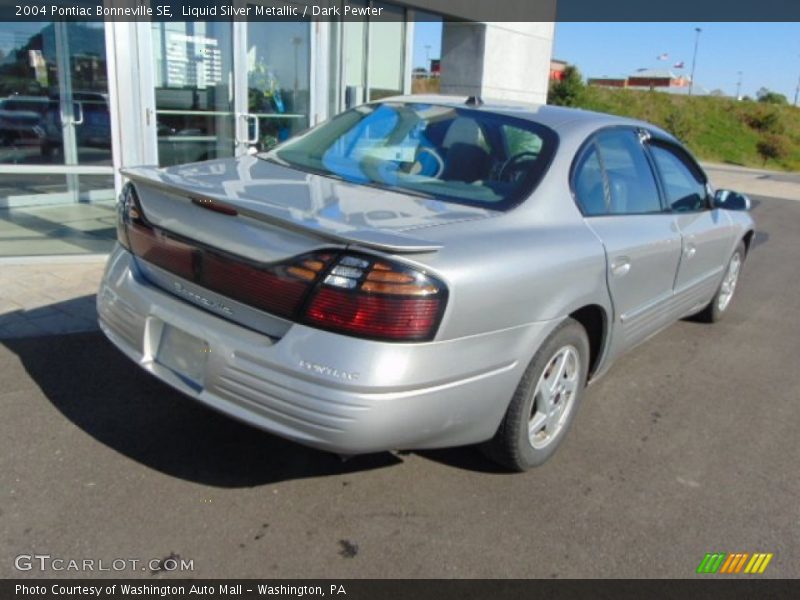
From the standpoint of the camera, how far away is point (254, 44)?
7.41m

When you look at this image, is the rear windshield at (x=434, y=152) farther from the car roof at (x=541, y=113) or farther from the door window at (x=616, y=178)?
the door window at (x=616, y=178)

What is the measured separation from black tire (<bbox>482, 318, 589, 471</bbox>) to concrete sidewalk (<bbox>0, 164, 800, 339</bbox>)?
9.50 feet

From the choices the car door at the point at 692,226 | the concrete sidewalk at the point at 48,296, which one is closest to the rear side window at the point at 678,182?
the car door at the point at 692,226

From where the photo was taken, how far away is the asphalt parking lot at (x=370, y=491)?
8.12 ft

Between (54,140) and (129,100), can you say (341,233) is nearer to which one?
(129,100)

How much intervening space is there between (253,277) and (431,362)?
70 centimetres

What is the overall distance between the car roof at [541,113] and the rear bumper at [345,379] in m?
1.18

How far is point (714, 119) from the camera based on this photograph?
139 feet

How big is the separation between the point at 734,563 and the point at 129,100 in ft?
19.5

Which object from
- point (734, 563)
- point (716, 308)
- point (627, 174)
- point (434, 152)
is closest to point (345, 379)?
point (434, 152)

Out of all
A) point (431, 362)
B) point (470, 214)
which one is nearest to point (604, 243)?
point (470, 214)
